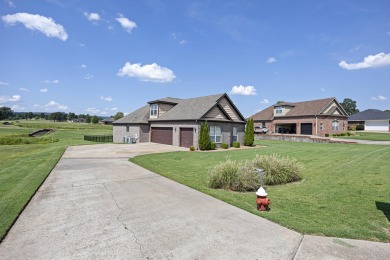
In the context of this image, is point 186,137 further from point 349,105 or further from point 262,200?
point 349,105

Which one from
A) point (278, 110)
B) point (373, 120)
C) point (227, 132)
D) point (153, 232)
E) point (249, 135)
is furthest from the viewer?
point (373, 120)

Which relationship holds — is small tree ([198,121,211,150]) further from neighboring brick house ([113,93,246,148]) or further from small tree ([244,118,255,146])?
small tree ([244,118,255,146])

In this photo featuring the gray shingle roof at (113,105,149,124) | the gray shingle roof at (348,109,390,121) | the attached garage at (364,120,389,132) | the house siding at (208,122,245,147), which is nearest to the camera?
the house siding at (208,122,245,147)

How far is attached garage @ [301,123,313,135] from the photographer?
41.1 m

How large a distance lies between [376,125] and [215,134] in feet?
151

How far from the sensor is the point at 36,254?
4633 mm

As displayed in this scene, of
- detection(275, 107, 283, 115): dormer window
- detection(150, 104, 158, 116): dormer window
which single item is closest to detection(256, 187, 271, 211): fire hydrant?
detection(150, 104, 158, 116): dormer window

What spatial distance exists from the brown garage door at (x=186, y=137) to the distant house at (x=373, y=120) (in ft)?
157

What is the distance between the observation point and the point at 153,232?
217 inches

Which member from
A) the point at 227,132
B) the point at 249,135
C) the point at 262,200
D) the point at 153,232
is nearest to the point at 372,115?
the point at 249,135

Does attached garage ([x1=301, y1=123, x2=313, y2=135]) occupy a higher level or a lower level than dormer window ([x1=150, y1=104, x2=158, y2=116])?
lower

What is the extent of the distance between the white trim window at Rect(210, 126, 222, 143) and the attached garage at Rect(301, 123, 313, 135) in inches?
909

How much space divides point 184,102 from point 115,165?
64.6 feet

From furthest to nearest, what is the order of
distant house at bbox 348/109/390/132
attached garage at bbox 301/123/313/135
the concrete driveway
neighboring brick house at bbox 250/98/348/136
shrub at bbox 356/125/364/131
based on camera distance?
shrub at bbox 356/125/364/131
distant house at bbox 348/109/390/132
attached garage at bbox 301/123/313/135
neighboring brick house at bbox 250/98/348/136
the concrete driveway
